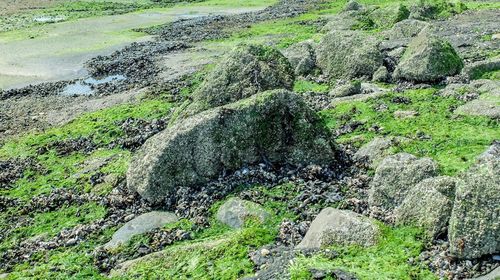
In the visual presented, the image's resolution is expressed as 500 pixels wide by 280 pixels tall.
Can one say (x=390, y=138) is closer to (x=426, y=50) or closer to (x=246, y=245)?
(x=246, y=245)

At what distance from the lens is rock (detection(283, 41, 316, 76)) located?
30.2 metres

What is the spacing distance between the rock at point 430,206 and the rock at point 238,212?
3.61m

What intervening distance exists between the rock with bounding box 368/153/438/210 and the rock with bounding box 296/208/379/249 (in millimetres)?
1327

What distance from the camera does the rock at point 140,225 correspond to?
14.3 m

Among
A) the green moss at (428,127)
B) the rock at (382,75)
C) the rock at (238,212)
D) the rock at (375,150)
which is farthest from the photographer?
the rock at (382,75)

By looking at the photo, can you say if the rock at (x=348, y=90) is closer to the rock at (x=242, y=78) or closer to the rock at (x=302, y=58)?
the rock at (x=242, y=78)

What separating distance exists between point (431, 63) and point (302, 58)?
824cm

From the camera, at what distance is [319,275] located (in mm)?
10453

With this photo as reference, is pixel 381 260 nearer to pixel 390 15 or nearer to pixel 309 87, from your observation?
pixel 309 87

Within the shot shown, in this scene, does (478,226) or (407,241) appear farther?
(407,241)

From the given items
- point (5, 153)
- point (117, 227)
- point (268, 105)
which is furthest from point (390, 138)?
point (5, 153)

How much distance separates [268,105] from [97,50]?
37397mm

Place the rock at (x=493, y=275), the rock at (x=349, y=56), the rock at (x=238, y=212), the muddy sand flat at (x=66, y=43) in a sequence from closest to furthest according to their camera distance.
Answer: the rock at (x=493, y=275), the rock at (x=238, y=212), the rock at (x=349, y=56), the muddy sand flat at (x=66, y=43)

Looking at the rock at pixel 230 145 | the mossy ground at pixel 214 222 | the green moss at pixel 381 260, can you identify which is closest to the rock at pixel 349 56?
the mossy ground at pixel 214 222
